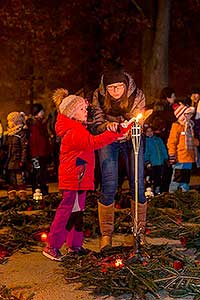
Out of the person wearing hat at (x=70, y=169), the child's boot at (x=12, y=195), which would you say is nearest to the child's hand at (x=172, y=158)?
the child's boot at (x=12, y=195)

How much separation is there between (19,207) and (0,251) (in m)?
2.72

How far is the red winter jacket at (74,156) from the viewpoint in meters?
6.98

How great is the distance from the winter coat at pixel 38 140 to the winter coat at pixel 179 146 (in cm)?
235

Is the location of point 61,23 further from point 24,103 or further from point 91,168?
point 91,168

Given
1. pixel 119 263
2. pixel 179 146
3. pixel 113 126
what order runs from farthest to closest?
pixel 179 146 → pixel 113 126 → pixel 119 263

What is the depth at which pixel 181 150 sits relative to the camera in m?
11.3

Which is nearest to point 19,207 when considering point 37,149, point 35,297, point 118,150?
point 37,149

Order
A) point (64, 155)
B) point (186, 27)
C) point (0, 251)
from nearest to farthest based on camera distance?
point (64, 155), point (0, 251), point (186, 27)

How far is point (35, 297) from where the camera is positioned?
609 centimetres

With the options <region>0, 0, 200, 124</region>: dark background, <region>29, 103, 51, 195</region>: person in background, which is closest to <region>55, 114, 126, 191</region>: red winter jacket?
<region>29, 103, 51, 195</region>: person in background

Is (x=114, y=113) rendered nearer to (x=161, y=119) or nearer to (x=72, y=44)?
(x=161, y=119)

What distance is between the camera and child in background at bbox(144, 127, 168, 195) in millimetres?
12117

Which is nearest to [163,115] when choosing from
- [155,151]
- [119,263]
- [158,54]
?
[155,151]

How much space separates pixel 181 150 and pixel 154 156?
0.90 metres
